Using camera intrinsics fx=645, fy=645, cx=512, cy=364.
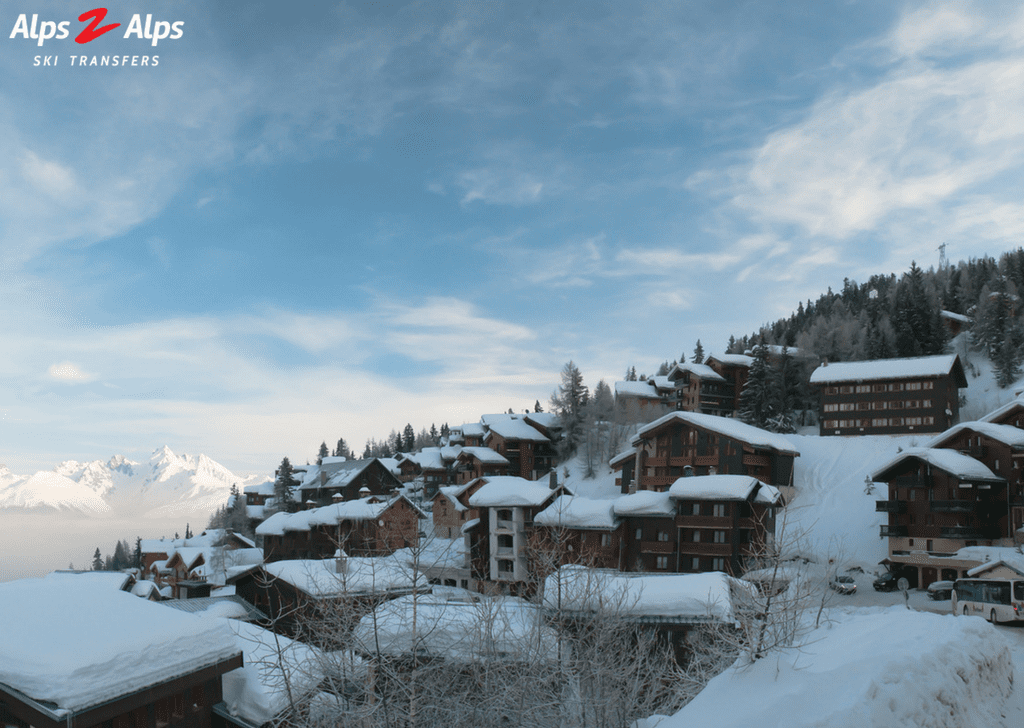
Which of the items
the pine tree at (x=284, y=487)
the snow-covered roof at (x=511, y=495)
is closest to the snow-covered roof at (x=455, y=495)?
the snow-covered roof at (x=511, y=495)

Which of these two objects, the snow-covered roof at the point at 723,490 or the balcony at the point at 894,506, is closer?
the snow-covered roof at the point at 723,490

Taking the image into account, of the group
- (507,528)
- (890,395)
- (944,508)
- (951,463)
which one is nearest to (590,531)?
(507,528)

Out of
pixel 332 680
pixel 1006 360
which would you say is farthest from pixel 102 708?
pixel 1006 360

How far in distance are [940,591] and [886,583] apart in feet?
10.6

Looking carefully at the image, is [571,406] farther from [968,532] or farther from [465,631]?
[465,631]

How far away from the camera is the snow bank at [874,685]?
399 inches

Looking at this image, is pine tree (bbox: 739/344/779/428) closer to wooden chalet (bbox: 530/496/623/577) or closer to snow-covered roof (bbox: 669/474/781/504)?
snow-covered roof (bbox: 669/474/781/504)

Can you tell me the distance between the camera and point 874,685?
33.8ft

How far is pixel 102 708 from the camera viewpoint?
52.2ft

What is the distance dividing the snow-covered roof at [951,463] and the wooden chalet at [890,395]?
2189cm

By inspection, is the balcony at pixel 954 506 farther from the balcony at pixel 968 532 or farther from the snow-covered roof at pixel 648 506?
the snow-covered roof at pixel 648 506

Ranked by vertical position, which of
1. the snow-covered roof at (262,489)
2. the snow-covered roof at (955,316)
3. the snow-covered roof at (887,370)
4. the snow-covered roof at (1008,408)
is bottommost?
the snow-covered roof at (262,489)

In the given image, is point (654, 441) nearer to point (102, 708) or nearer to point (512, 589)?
point (512, 589)

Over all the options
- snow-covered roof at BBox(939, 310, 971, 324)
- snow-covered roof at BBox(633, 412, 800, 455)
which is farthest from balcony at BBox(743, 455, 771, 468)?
snow-covered roof at BBox(939, 310, 971, 324)
